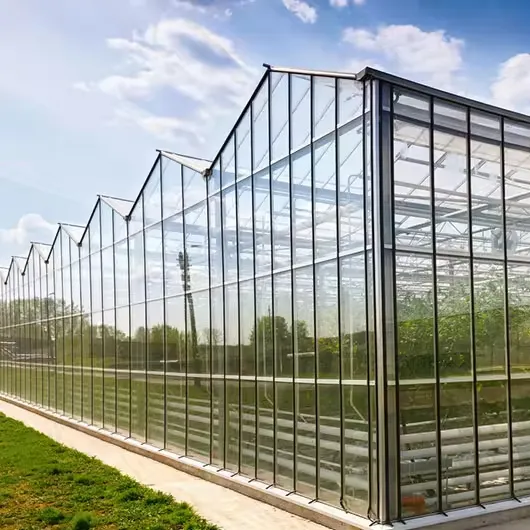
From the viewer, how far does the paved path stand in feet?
27.7

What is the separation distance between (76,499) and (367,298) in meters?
5.42

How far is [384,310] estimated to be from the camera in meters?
7.74

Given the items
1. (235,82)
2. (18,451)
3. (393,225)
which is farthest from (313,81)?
(18,451)

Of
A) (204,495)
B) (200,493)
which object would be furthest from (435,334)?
(200,493)

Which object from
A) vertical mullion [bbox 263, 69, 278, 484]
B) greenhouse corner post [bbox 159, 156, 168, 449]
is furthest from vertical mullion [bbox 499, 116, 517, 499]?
greenhouse corner post [bbox 159, 156, 168, 449]

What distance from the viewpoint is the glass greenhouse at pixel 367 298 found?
789 cm

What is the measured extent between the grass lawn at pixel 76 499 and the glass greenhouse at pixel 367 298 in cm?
156

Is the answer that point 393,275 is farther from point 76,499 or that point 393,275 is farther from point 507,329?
point 76,499

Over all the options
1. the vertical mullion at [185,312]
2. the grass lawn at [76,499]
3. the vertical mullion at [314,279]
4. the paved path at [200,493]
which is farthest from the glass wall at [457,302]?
the vertical mullion at [185,312]

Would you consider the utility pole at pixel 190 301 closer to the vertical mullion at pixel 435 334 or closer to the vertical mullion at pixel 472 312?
the vertical mullion at pixel 435 334

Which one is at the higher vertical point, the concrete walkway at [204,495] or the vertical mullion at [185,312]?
the vertical mullion at [185,312]

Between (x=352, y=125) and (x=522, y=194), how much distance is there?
2832mm

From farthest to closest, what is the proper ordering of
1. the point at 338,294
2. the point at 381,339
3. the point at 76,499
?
the point at 76,499 < the point at 338,294 < the point at 381,339

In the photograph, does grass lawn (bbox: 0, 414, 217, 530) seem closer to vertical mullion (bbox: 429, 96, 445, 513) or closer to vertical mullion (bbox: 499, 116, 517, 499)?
vertical mullion (bbox: 429, 96, 445, 513)
